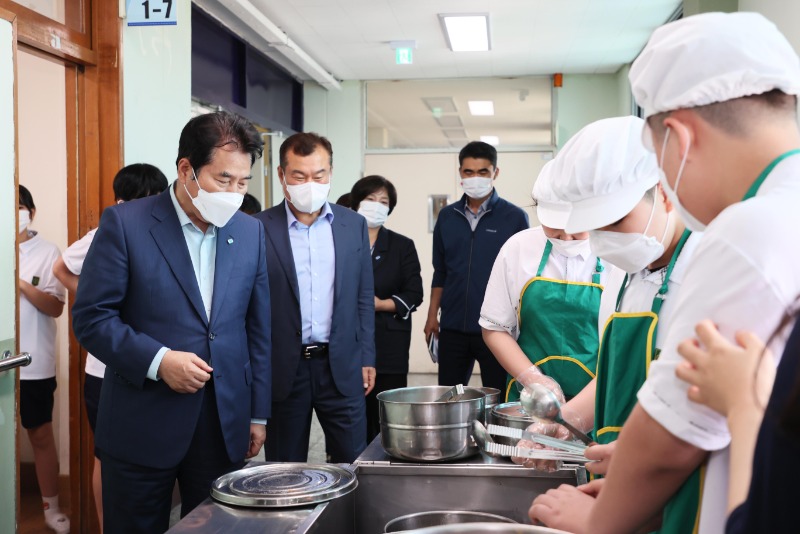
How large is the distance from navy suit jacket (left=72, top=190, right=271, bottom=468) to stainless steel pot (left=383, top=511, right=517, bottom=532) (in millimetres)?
694

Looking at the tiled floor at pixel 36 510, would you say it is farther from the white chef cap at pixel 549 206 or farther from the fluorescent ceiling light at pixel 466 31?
the fluorescent ceiling light at pixel 466 31

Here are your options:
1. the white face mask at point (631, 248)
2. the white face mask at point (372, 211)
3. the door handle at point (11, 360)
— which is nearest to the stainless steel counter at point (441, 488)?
the white face mask at point (631, 248)

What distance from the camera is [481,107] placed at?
8352 mm

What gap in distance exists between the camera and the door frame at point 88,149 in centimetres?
352

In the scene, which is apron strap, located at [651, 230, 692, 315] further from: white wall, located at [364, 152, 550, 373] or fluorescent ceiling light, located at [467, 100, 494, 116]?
fluorescent ceiling light, located at [467, 100, 494, 116]

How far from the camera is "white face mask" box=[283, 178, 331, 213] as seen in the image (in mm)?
2918

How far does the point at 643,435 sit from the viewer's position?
0.94m

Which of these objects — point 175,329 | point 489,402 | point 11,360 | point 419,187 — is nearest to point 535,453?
point 489,402

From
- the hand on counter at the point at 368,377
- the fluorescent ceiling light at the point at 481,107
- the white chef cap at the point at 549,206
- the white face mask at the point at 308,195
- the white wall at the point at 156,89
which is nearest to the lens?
the white chef cap at the point at 549,206

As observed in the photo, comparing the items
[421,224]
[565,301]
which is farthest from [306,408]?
[421,224]

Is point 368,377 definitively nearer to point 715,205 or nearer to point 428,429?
point 428,429

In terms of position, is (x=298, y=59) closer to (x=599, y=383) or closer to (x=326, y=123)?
(x=326, y=123)

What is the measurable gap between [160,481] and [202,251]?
64cm

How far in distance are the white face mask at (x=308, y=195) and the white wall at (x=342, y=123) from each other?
5015 mm
